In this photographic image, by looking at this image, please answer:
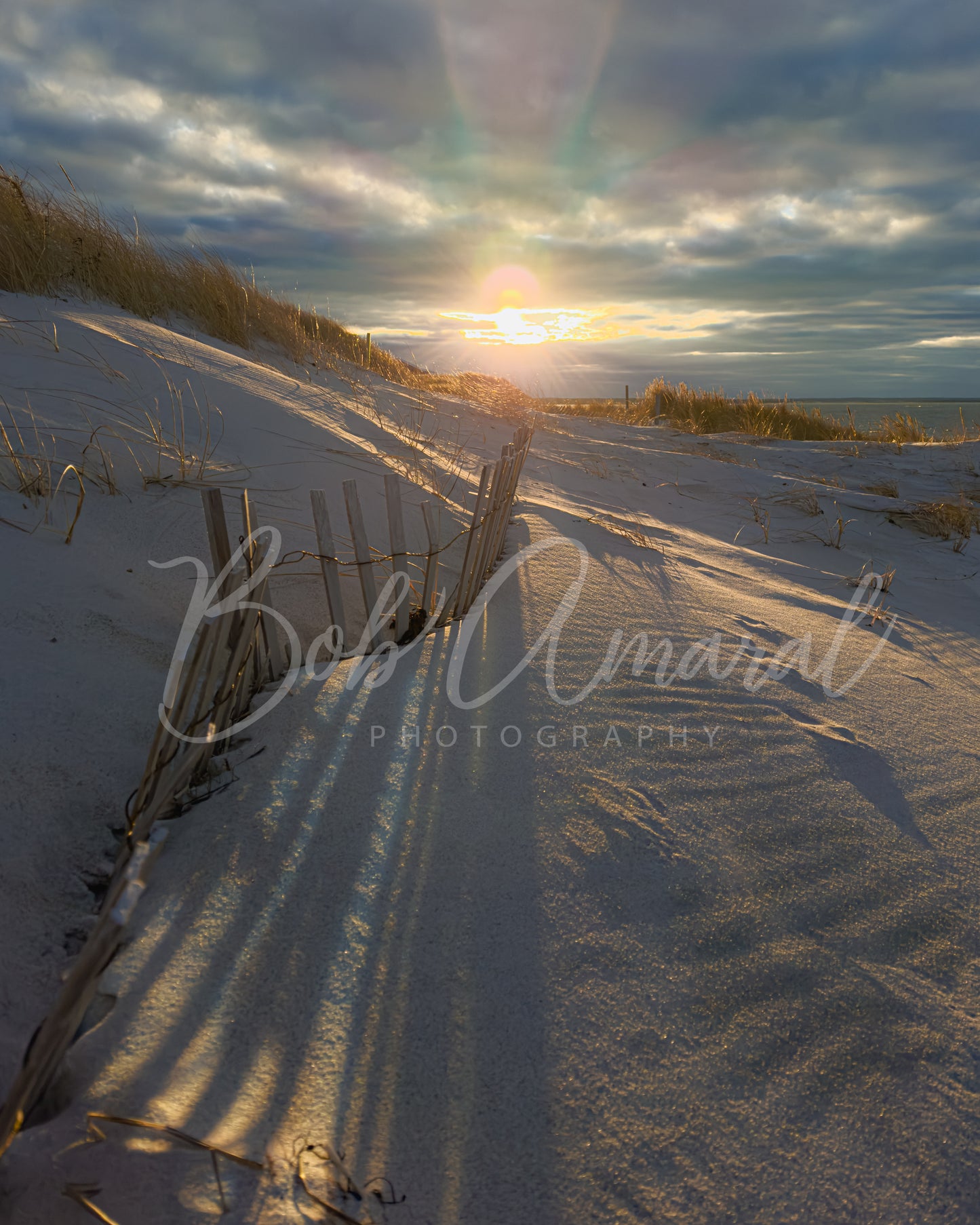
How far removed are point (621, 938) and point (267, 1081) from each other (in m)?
0.69

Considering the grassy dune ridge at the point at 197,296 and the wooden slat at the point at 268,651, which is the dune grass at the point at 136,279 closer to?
the grassy dune ridge at the point at 197,296

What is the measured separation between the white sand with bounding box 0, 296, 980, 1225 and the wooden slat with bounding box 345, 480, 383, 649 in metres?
0.23

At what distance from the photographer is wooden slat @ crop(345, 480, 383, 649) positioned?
2.05m

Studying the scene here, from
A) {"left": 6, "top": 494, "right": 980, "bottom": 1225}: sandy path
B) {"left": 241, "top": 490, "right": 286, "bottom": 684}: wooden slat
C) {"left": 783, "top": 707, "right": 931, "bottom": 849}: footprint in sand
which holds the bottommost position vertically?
{"left": 6, "top": 494, "right": 980, "bottom": 1225}: sandy path

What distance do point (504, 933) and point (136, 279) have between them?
6513 millimetres

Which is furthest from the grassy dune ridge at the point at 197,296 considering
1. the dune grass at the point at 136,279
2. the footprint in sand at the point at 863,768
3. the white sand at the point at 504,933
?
the footprint in sand at the point at 863,768

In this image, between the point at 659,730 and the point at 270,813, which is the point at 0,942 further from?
the point at 659,730

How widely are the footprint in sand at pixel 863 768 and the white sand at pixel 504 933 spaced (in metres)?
0.01

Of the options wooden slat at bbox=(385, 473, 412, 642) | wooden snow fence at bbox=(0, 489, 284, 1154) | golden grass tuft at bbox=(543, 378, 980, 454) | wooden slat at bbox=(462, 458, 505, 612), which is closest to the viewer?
wooden snow fence at bbox=(0, 489, 284, 1154)

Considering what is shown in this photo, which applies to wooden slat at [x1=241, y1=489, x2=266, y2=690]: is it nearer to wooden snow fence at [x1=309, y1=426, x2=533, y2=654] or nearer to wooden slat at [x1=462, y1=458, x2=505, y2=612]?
wooden snow fence at [x1=309, y1=426, x2=533, y2=654]

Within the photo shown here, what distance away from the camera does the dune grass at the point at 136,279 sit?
497cm

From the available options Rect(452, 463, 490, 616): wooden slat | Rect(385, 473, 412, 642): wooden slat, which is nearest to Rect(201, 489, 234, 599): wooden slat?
Rect(385, 473, 412, 642): wooden slat

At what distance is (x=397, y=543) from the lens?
7.57 feet

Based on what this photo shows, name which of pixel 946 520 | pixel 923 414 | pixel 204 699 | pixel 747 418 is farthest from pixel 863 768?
pixel 923 414
